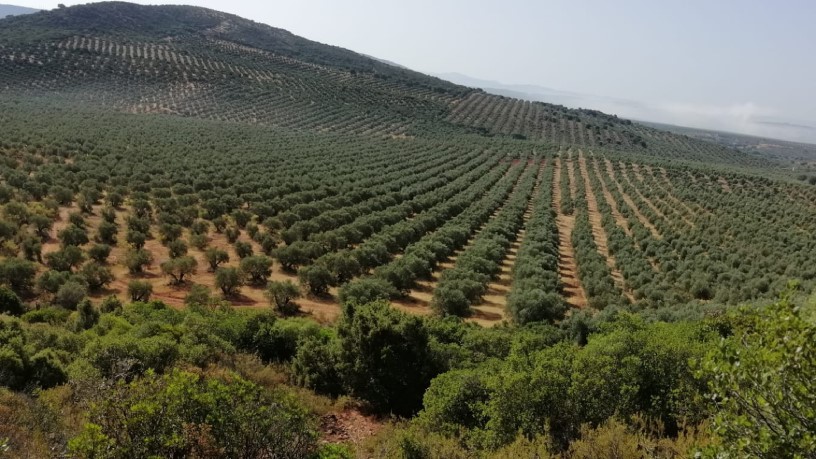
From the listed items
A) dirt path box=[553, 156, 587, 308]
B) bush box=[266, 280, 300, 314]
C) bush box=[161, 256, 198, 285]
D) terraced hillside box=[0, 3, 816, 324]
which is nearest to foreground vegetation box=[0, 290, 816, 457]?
bush box=[266, 280, 300, 314]

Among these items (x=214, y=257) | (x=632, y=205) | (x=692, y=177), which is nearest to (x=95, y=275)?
(x=214, y=257)

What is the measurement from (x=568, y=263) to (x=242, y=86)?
10759cm

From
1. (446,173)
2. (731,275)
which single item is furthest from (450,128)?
(731,275)

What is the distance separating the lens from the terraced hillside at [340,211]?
27312 millimetres

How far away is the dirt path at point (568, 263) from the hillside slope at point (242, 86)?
6014 cm

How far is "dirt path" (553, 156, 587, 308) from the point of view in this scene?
30.6m

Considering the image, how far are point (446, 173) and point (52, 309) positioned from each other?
5288cm

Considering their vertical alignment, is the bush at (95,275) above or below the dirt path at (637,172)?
below

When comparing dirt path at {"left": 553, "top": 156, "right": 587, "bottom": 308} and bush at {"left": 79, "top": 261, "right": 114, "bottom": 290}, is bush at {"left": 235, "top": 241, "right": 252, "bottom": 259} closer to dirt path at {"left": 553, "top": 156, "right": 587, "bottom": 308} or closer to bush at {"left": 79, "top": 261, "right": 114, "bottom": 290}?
bush at {"left": 79, "top": 261, "right": 114, "bottom": 290}

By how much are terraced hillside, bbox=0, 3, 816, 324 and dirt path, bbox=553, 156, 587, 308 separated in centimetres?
24

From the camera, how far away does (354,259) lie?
2980 centimetres

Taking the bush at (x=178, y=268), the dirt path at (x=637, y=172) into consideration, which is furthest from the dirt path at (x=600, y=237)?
the bush at (x=178, y=268)

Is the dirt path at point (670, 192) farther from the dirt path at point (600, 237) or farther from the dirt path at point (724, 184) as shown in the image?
the dirt path at point (600, 237)

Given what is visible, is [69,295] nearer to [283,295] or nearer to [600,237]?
[283,295]
